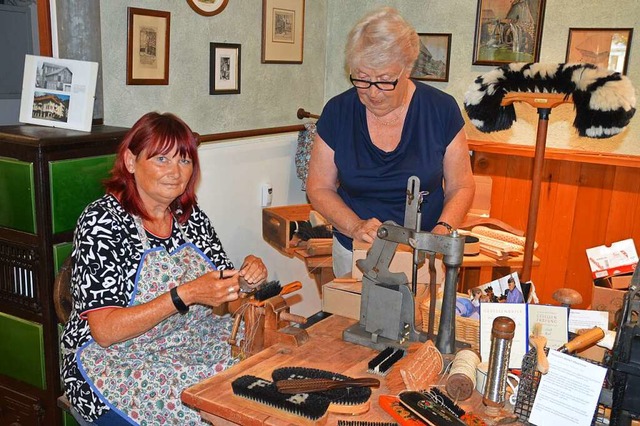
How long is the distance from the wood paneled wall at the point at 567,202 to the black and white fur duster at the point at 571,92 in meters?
0.82

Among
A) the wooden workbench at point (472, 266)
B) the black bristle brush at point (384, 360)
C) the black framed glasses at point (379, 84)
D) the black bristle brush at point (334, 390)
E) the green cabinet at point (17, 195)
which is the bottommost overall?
the wooden workbench at point (472, 266)

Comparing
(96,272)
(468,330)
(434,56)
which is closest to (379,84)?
(468,330)

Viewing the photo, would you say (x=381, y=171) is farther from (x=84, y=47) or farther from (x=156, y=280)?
(x=84, y=47)

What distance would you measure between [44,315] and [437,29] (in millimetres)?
2625

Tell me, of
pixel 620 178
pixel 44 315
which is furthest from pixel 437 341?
pixel 620 178

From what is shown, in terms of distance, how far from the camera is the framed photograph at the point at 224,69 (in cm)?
324

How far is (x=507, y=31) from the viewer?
3.54 m

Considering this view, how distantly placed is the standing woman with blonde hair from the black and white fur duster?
61cm

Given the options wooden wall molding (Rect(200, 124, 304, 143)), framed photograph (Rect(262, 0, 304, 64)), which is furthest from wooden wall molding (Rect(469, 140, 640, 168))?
framed photograph (Rect(262, 0, 304, 64))

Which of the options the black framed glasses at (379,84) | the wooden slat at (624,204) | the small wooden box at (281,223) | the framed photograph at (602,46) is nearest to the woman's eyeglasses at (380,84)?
the black framed glasses at (379,84)

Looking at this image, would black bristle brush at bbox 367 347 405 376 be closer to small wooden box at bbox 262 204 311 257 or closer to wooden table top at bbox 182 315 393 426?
wooden table top at bbox 182 315 393 426

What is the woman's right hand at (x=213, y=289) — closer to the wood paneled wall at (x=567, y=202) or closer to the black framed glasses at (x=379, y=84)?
the black framed glasses at (x=379, y=84)

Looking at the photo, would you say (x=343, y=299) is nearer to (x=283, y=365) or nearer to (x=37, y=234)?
(x=283, y=365)

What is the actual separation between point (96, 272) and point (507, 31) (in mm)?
2639
